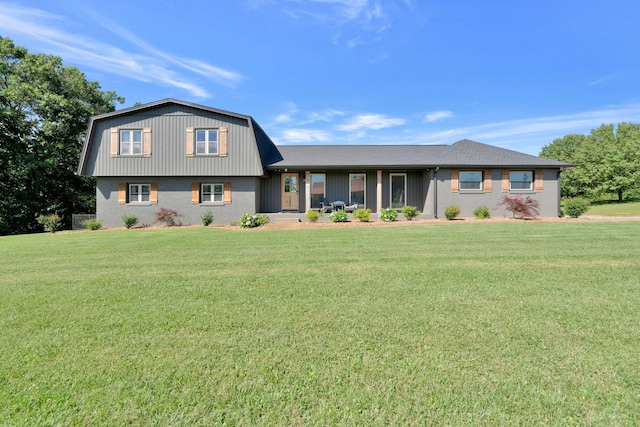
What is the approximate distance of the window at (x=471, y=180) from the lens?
653 inches

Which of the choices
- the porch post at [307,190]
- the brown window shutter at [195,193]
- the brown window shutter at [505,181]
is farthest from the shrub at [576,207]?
the brown window shutter at [195,193]

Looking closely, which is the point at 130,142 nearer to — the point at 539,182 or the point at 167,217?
the point at 167,217

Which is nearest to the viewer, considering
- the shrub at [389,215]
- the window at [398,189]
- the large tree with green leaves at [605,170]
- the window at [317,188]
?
the shrub at [389,215]

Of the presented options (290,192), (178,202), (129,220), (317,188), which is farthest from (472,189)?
(129,220)

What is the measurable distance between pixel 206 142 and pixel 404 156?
11268 mm

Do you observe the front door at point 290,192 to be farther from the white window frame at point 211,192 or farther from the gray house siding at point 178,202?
the white window frame at point 211,192

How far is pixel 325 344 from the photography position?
9.18 feet

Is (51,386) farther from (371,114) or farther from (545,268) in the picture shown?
(371,114)

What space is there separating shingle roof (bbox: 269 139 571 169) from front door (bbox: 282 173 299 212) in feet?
3.52

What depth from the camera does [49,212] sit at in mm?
19844

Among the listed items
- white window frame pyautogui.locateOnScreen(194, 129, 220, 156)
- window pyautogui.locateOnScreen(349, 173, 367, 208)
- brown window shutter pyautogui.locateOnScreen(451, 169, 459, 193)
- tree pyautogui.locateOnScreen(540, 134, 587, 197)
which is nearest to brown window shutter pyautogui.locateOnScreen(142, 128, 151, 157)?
white window frame pyautogui.locateOnScreen(194, 129, 220, 156)

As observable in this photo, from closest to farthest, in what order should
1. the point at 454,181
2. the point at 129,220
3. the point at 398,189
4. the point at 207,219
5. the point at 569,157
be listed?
the point at 129,220
the point at 207,219
the point at 454,181
the point at 398,189
the point at 569,157

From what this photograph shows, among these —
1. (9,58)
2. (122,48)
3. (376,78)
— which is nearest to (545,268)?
(376,78)

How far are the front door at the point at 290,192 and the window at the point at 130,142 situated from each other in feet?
26.1
